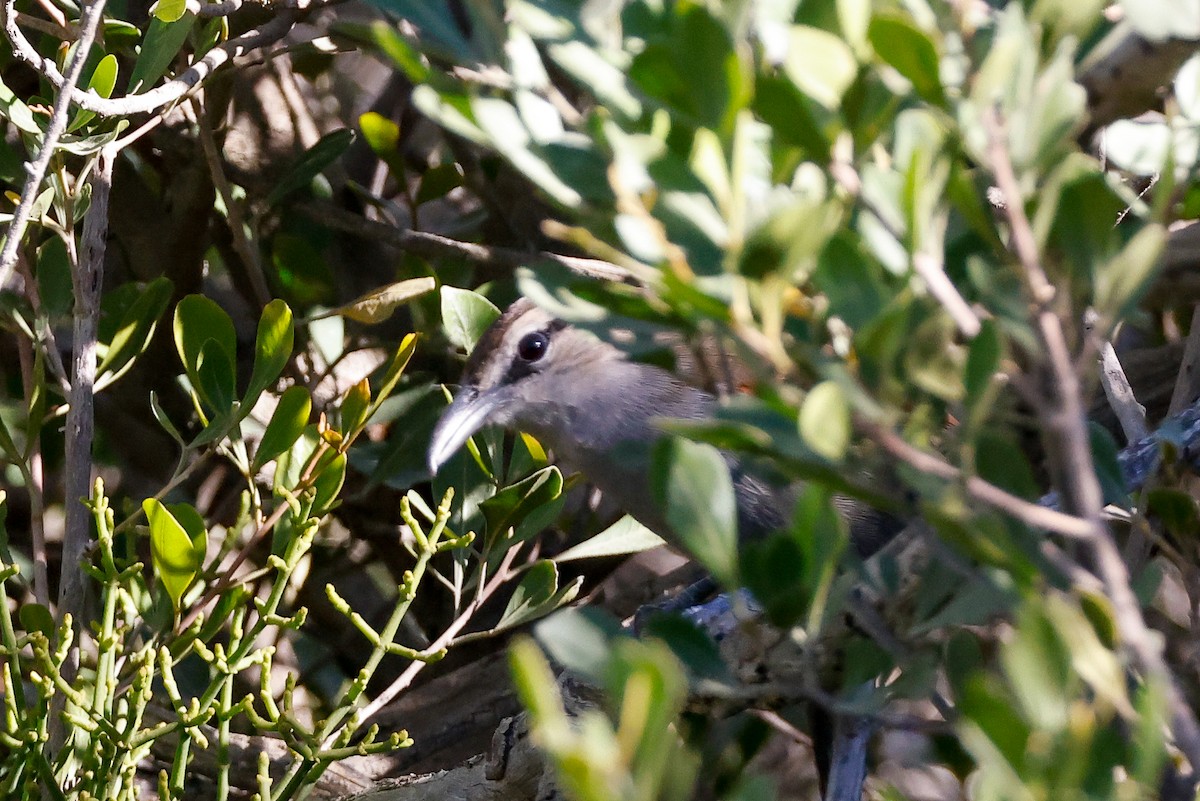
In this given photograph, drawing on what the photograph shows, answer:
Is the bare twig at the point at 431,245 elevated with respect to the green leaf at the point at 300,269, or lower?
elevated

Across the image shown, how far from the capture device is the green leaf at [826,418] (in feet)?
2.02

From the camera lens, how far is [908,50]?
0.65 meters

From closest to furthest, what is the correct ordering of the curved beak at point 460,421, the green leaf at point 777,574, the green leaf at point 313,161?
the green leaf at point 777,574, the curved beak at point 460,421, the green leaf at point 313,161

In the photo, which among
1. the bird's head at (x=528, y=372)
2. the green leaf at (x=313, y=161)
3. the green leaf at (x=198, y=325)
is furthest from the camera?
the green leaf at (x=313, y=161)

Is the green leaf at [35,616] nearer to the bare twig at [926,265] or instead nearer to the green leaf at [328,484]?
the green leaf at [328,484]

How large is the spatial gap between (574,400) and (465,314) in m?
0.30

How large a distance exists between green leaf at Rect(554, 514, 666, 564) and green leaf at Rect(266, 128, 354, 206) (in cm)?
81

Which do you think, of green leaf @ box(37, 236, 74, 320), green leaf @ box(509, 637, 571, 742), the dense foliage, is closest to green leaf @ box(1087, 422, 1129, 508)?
the dense foliage

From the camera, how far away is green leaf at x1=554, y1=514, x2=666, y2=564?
1979 mm

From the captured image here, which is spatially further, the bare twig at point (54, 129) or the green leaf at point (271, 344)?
the green leaf at point (271, 344)

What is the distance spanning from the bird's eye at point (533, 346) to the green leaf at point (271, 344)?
0.56 m

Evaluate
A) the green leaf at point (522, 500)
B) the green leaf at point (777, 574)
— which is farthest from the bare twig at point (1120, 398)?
the green leaf at point (777, 574)

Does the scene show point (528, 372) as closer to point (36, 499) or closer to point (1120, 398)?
point (36, 499)

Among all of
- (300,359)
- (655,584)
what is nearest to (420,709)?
A: (655,584)
